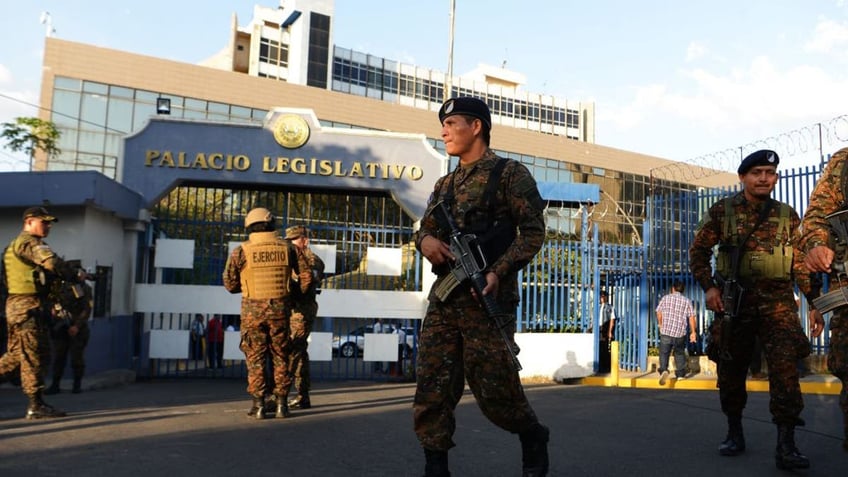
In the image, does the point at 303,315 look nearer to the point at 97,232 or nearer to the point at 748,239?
the point at 748,239

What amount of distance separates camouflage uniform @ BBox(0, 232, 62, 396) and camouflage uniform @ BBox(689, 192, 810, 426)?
17.4ft

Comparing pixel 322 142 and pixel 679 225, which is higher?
pixel 322 142

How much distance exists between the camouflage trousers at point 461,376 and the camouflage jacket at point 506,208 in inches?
7.7

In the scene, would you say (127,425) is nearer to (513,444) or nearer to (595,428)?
(513,444)

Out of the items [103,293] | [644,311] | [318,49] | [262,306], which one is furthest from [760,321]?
[318,49]

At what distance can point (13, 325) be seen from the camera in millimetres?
6078

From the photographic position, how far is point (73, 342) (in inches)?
356

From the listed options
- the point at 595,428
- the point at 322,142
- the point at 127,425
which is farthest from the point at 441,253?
the point at 322,142

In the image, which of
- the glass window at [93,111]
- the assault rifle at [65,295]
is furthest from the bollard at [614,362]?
the glass window at [93,111]

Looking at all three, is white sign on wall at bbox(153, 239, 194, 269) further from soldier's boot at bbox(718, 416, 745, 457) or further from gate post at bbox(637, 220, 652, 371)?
soldier's boot at bbox(718, 416, 745, 457)

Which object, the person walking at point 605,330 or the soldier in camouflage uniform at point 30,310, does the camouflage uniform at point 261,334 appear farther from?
the person walking at point 605,330

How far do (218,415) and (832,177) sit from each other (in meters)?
5.17

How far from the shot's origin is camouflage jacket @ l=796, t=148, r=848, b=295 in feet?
12.5

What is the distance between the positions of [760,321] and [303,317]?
4.32 metres
